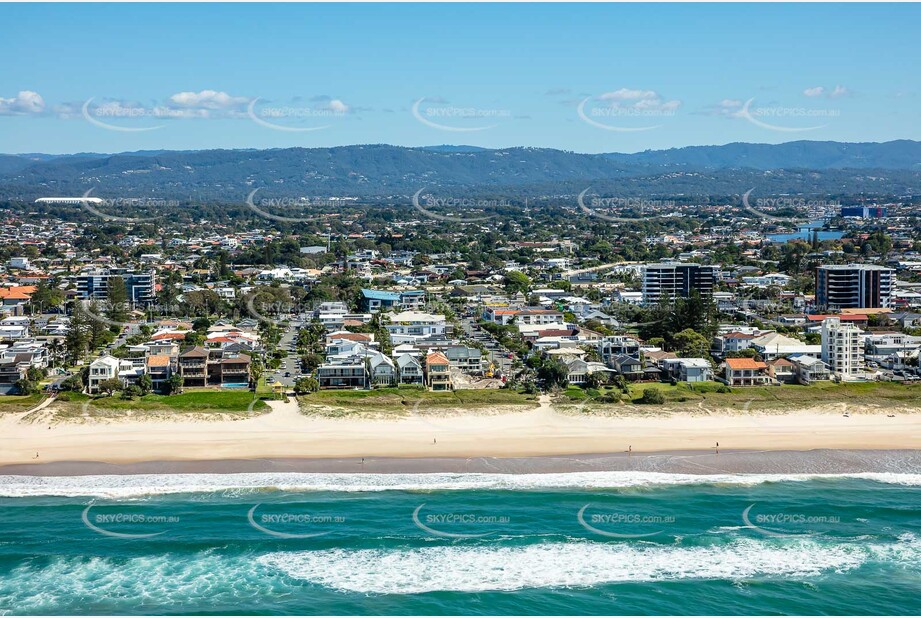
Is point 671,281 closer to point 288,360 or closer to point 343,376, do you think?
point 288,360

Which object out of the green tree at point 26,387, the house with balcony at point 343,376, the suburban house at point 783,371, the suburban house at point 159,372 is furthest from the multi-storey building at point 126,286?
the suburban house at point 783,371

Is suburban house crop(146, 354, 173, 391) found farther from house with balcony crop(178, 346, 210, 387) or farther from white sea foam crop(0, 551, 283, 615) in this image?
white sea foam crop(0, 551, 283, 615)

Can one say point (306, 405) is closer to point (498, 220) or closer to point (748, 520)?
point (748, 520)

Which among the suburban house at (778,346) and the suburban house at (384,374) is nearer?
the suburban house at (384,374)

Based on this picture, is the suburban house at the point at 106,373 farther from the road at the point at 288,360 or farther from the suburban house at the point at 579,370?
the suburban house at the point at 579,370

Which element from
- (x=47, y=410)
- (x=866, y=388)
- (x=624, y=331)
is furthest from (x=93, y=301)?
(x=866, y=388)

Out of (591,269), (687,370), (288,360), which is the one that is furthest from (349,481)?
(591,269)
